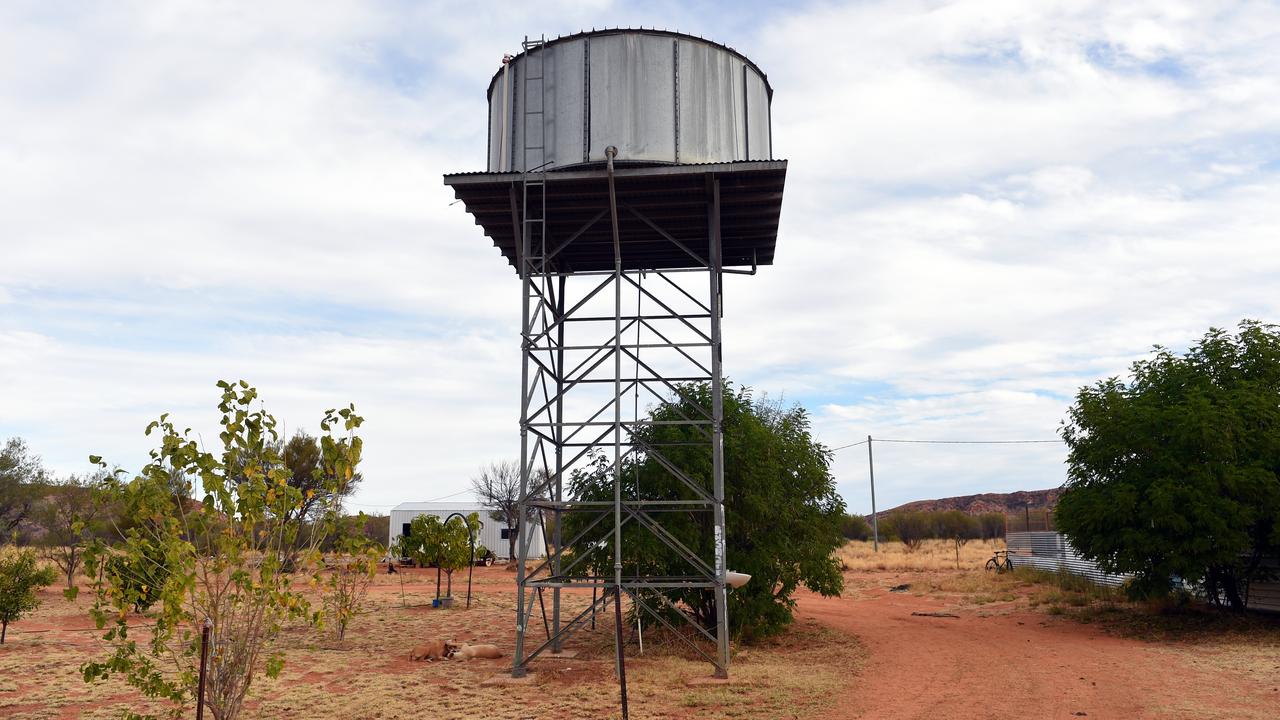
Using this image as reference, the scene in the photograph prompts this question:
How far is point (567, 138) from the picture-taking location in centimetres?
1641

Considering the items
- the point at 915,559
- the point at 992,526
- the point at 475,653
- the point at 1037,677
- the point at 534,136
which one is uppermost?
the point at 534,136

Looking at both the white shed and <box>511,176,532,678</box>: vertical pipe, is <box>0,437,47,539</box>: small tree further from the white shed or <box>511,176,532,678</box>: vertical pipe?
<box>511,176,532,678</box>: vertical pipe

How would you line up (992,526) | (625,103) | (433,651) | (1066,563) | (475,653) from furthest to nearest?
(992,526) < (1066,563) < (475,653) < (433,651) < (625,103)

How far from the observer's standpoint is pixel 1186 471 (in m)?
19.8

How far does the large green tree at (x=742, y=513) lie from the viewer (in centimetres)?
1905

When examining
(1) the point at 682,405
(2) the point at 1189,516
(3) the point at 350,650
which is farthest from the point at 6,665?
(2) the point at 1189,516

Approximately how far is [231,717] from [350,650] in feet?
35.6

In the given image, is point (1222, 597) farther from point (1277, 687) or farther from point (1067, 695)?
point (1067, 695)

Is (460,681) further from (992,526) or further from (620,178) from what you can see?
(992,526)

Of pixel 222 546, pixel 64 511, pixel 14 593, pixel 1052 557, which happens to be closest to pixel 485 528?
pixel 64 511

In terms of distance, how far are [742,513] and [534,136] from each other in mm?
9035

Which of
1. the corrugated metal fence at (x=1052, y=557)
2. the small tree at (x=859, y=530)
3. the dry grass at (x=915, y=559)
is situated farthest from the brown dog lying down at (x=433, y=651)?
the small tree at (x=859, y=530)

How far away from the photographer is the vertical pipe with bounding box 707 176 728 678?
1572cm

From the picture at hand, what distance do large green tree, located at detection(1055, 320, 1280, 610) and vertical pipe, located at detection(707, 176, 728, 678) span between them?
9911mm
